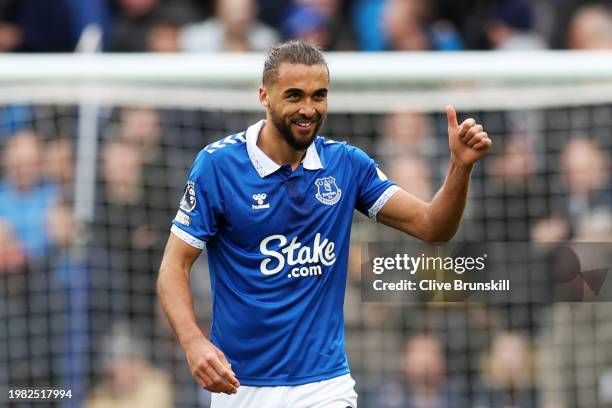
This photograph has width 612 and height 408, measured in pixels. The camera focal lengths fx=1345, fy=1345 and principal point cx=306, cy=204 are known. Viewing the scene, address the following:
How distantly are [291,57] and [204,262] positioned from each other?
345 cm

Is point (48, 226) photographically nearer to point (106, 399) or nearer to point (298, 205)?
point (106, 399)

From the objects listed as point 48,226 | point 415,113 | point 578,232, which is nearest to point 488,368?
point 578,232

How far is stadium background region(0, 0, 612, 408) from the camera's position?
8156 mm

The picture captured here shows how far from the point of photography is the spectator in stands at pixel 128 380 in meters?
8.09

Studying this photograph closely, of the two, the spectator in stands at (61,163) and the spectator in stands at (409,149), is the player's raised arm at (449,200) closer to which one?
the spectator in stands at (409,149)

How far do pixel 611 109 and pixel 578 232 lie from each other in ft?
2.96

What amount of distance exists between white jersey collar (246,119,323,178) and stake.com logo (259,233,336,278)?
281mm

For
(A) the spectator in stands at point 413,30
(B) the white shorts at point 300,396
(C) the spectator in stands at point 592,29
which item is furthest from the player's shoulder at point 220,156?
(A) the spectator in stands at point 413,30

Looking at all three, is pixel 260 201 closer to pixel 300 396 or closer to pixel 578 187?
pixel 300 396

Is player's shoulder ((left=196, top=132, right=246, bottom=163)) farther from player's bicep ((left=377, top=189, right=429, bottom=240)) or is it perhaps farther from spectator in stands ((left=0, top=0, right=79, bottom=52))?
spectator in stands ((left=0, top=0, right=79, bottom=52))

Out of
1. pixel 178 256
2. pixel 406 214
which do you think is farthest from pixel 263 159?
pixel 406 214

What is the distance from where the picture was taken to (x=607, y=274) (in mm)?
7684

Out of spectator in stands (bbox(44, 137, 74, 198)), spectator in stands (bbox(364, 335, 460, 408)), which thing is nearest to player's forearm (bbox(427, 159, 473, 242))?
spectator in stands (bbox(364, 335, 460, 408))

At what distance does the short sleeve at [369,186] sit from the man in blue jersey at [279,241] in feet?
0.51
